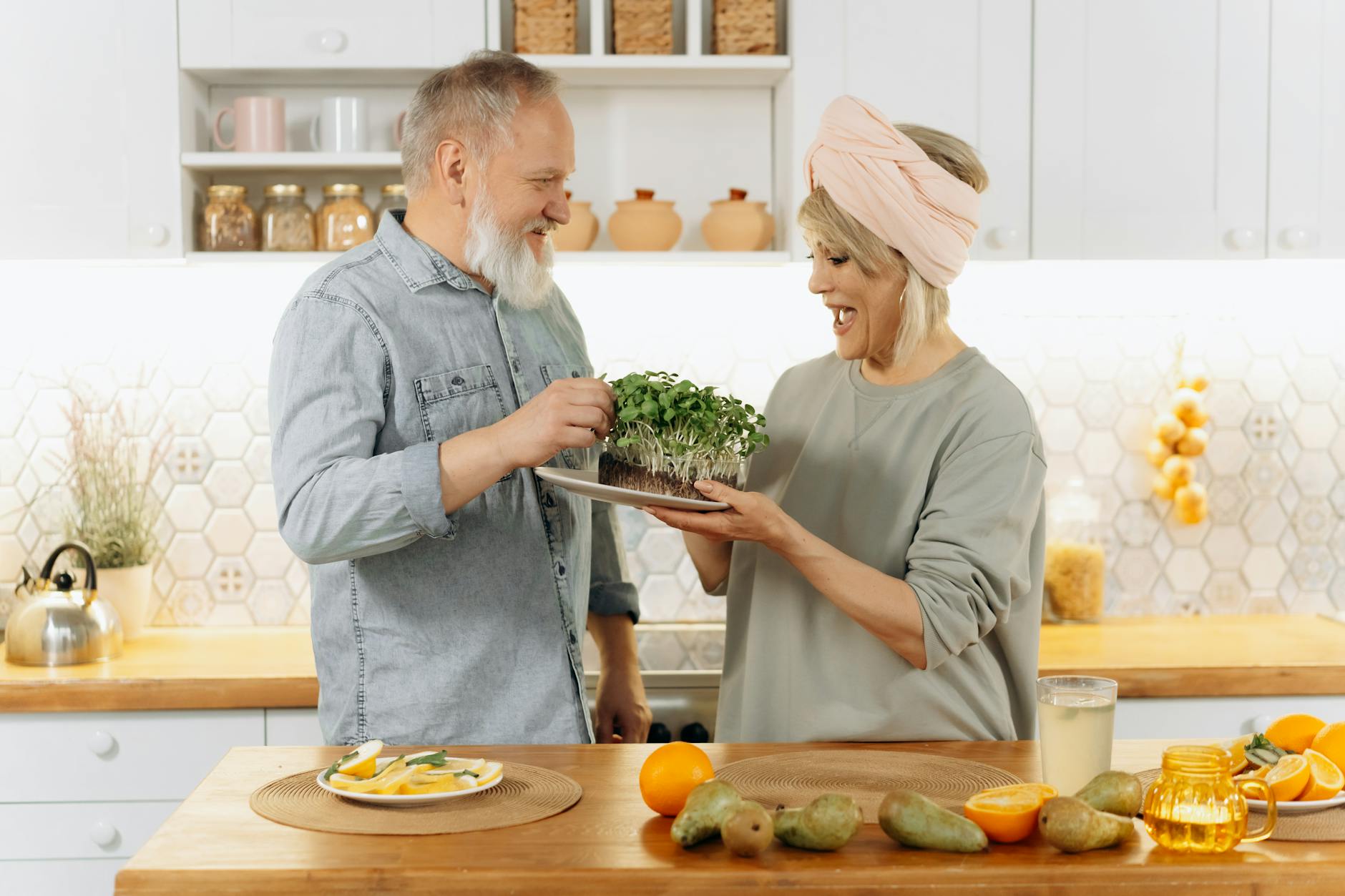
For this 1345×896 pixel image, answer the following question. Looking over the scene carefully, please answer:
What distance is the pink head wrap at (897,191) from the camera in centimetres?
168

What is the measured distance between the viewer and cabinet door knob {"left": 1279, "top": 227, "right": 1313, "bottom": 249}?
259cm

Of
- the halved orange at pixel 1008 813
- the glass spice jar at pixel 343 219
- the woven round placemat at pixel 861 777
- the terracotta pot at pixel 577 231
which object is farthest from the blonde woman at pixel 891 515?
the glass spice jar at pixel 343 219

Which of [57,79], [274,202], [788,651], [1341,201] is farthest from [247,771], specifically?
[1341,201]

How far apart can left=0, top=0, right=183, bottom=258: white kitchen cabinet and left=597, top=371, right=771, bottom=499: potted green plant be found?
4.44 ft

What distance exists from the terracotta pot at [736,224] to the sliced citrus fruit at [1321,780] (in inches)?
61.5

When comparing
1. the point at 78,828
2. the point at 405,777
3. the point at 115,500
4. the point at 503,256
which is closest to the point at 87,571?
the point at 115,500

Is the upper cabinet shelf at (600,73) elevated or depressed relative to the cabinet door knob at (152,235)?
elevated

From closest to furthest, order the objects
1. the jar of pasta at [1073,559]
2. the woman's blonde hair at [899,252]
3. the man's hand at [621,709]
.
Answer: the woman's blonde hair at [899,252], the man's hand at [621,709], the jar of pasta at [1073,559]

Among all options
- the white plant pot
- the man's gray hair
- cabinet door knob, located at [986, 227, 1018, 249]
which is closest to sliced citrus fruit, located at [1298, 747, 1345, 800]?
the man's gray hair

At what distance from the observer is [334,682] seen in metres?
1.74

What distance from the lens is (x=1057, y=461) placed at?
3.00 meters

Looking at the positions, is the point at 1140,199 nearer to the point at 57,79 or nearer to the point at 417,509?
the point at 417,509

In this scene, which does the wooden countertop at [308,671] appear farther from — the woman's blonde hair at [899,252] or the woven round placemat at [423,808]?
the woven round placemat at [423,808]

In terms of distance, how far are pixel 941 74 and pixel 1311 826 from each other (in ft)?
5.69
